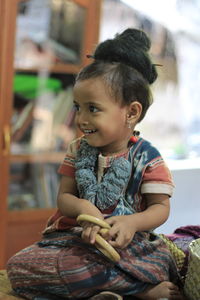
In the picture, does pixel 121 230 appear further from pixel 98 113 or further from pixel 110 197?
pixel 98 113

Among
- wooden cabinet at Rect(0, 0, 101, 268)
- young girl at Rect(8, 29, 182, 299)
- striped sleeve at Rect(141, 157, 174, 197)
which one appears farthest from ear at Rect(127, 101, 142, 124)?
wooden cabinet at Rect(0, 0, 101, 268)

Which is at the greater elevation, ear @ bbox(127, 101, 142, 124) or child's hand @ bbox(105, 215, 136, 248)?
ear @ bbox(127, 101, 142, 124)

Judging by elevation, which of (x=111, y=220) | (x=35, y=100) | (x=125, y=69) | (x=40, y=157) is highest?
(x=125, y=69)

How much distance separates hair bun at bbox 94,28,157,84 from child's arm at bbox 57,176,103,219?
29cm

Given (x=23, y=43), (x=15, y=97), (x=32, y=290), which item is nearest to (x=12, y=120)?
(x=15, y=97)

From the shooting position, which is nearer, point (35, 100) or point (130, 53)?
point (130, 53)

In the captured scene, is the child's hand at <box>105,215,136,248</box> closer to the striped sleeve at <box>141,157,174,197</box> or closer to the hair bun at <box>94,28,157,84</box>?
the striped sleeve at <box>141,157,174,197</box>

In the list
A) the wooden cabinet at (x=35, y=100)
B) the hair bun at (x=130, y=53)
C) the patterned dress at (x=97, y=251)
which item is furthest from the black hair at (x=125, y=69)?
the wooden cabinet at (x=35, y=100)

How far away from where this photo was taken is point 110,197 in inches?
44.7

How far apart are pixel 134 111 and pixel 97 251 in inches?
12.4

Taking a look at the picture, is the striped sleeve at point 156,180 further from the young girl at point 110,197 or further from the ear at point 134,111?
the ear at point 134,111

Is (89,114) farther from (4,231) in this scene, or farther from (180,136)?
(180,136)

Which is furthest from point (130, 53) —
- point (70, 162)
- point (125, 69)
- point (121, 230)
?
point (121, 230)

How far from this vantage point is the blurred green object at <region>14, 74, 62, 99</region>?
2340mm
